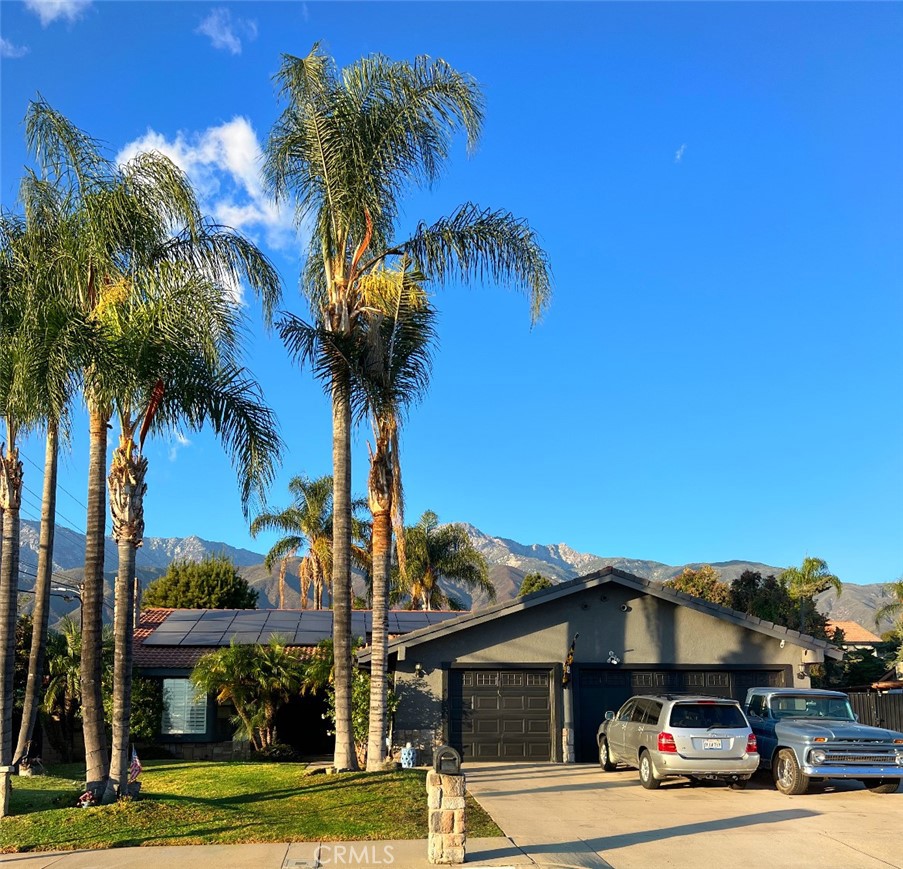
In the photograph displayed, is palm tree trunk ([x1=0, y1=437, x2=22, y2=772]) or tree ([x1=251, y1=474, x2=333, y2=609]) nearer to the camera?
palm tree trunk ([x1=0, y1=437, x2=22, y2=772])

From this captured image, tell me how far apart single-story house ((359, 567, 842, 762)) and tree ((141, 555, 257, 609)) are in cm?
2919

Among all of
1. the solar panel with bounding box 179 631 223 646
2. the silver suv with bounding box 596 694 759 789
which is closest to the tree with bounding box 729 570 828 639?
the solar panel with bounding box 179 631 223 646

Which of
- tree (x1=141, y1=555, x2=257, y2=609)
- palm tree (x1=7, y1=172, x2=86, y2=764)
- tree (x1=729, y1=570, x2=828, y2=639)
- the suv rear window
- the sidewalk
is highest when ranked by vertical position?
palm tree (x1=7, y1=172, x2=86, y2=764)

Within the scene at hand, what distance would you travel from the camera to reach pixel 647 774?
1664 cm

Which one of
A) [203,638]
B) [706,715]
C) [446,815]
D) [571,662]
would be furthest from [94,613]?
[203,638]

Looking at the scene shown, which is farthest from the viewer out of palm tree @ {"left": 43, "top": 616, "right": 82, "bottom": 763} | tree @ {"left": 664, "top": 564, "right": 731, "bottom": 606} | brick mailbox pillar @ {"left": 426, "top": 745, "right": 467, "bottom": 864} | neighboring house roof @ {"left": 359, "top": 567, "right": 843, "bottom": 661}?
tree @ {"left": 664, "top": 564, "right": 731, "bottom": 606}

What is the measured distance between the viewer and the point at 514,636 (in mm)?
22469

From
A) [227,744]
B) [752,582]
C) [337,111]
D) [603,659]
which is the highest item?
[337,111]

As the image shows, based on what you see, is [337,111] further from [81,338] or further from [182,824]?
[182,824]

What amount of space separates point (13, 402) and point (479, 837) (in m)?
9.57

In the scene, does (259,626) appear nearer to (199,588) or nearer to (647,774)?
(647,774)

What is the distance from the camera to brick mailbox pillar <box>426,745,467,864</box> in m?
10.2

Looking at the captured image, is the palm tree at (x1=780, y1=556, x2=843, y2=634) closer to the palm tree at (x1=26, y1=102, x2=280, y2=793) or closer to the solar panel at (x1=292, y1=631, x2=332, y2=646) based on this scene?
the solar panel at (x1=292, y1=631, x2=332, y2=646)

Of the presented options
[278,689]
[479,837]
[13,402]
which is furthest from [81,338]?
[278,689]
